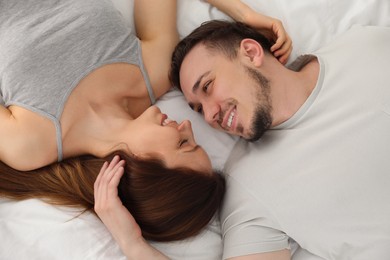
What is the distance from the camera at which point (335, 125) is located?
4.47 ft

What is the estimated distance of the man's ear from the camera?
1.43m

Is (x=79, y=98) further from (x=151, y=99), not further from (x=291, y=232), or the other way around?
A: (x=291, y=232)

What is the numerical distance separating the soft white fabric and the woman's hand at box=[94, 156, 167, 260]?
0.91 ft

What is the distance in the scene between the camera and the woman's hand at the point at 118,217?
48.9 inches

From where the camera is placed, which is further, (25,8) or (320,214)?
(25,8)

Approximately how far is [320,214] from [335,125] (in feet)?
0.93

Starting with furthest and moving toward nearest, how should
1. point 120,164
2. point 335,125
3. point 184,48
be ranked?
point 184,48 → point 335,125 → point 120,164

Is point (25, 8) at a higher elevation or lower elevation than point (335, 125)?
higher

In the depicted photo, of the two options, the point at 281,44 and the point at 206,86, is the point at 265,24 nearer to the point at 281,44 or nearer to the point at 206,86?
the point at 281,44

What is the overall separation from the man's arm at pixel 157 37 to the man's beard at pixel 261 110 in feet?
1.04

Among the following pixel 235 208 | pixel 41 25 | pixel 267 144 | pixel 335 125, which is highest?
pixel 41 25

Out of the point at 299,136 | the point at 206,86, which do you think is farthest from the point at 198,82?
the point at 299,136

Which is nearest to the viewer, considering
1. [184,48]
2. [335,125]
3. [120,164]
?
[120,164]

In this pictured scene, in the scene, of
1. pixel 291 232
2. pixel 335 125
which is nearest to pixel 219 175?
pixel 291 232
